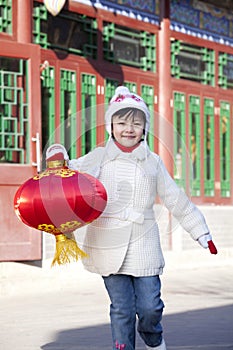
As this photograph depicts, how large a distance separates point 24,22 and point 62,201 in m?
6.25

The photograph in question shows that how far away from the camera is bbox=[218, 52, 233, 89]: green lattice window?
15484mm

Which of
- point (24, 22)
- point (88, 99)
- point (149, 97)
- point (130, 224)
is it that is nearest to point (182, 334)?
point (130, 224)

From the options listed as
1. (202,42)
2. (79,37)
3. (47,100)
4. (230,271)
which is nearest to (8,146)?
(47,100)

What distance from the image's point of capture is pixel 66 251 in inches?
211

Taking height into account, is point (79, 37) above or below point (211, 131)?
above

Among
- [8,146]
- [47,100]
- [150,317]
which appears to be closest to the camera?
[150,317]

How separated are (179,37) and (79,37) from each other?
2.46m

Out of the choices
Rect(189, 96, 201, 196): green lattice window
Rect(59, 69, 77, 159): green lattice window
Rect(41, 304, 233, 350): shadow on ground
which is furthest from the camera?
Rect(189, 96, 201, 196): green lattice window

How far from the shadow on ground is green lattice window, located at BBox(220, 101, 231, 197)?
23.7 feet

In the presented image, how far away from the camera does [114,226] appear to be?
532 centimetres

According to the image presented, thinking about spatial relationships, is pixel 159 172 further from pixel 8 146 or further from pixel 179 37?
pixel 179 37

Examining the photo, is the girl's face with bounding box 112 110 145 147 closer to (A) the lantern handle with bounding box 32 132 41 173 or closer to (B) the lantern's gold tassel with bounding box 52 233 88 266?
(B) the lantern's gold tassel with bounding box 52 233 88 266

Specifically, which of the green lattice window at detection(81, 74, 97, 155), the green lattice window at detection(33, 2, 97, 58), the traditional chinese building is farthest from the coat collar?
the green lattice window at detection(81, 74, 97, 155)

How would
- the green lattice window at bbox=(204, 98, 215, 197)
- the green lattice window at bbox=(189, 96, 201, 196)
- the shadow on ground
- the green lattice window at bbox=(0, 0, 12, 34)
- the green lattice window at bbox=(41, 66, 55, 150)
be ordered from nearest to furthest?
the shadow on ground → the green lattice window at bbox=(0, 0, 12, 34) → the green lattice window at bbox=(41, 66, 55, 150) → the green lattice window at bbox=(189, 96, 201, 196) → the green lattice window at bbox=(204, 98, 215, 197)
